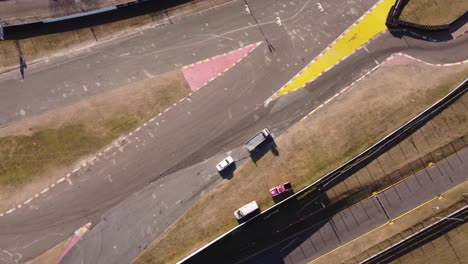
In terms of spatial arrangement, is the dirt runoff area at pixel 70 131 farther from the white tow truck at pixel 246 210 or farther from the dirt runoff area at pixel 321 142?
the white tow truck at pixel 246 210

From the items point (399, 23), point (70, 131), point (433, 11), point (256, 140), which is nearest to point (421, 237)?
point (256, 140)

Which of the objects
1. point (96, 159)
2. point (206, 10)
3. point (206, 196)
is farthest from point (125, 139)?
point (206, 10)

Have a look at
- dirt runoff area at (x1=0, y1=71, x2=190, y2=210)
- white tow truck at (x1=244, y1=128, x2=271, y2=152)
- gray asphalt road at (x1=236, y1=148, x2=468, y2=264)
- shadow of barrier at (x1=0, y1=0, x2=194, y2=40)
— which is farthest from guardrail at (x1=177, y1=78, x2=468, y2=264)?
shadow of barrier at (x1=0, y1=0, x2=194, y2=40)

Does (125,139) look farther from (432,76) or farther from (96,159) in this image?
(432,76)

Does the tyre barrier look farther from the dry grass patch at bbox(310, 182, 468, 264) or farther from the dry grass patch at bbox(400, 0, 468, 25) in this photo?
the dry grass patch at bbox(310, 182, 468, 264)

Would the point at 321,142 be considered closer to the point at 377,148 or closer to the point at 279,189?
the point at 377,148

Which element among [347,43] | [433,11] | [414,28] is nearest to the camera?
[347,43]

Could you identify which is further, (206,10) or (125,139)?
(206,10)
